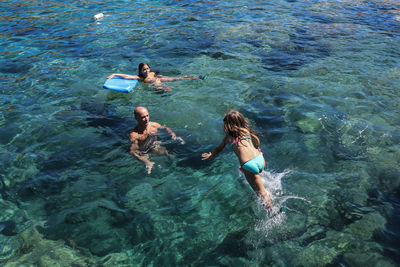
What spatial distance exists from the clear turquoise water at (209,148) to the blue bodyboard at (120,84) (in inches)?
14.7

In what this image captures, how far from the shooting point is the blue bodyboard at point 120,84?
7414 mm

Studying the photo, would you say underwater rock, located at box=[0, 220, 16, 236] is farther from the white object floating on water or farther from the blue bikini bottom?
the white object floating on water

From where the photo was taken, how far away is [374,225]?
402 centimetres

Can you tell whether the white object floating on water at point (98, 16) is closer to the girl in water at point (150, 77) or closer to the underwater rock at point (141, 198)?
the girl in water at point (150, 77)

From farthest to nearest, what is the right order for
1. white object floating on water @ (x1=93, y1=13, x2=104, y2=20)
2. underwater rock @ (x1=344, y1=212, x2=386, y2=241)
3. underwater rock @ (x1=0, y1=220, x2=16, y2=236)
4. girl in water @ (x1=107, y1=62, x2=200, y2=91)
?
white object floating on water @ (x1=93, y1=13, x2=104, y2=20) → girl in water @ (x1=107, y1=62, x2=200, y2=91) → underwater rock @ (x1=0, y1=220, x2=16, y2=236) → underwater rock @ (x1=344, y1=212, x2=386, y2=241)

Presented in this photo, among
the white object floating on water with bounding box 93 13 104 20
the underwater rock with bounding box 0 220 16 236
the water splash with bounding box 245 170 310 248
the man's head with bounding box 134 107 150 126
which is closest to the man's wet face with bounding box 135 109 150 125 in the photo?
the man's head with bounding box 134 107 150 126

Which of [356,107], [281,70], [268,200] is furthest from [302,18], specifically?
[268,200]

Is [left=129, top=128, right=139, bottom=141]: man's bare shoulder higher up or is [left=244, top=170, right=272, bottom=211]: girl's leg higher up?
[left=244, top=170, right=272, bottom=211]: girl's leg

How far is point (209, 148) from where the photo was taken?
5.81 meters

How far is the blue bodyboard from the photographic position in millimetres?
7414

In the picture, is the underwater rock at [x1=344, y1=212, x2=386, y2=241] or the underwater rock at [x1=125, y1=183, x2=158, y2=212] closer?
the underwater rock at [x1=344, y1=212, x2=386, y2=241]

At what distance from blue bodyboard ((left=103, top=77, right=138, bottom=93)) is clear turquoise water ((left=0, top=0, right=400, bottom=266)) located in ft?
1.23

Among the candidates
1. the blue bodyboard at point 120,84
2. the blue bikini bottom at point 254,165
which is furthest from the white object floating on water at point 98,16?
the blue bikini bottom at point 254,165

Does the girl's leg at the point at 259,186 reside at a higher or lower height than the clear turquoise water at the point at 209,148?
higher
